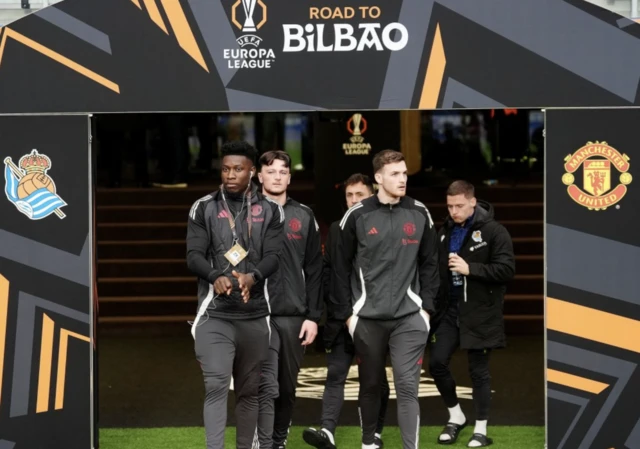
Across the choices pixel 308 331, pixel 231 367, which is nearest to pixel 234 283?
pixel 231 367

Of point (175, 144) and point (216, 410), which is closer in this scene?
point (216, 410)

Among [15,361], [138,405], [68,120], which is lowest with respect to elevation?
[138,405]

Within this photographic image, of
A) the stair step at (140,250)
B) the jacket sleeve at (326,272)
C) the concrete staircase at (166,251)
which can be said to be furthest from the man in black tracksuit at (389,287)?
the stair step at (140,250)

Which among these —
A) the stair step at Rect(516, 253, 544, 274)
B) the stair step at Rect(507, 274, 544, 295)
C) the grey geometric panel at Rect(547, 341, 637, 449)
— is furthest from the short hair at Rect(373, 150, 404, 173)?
the stair step at Rect(516, 253, 544, 274)

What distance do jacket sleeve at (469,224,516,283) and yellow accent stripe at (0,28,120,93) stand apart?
240cm

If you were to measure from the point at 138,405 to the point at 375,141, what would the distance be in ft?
13.6

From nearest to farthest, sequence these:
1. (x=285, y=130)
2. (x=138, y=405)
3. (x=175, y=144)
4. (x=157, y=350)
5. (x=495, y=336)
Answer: (x=495, y=336)
(x=138, y=405)
(x=157, y=350)
(x=175, y=144)
(x=285, y=130)

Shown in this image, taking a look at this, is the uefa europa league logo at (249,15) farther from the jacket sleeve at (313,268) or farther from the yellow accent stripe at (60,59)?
the jacket sleeve at (313,268)

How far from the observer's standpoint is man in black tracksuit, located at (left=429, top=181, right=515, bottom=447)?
7055 millimetres

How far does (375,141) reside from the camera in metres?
11.5

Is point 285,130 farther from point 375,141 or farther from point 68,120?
point 68,120

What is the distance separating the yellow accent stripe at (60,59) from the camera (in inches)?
265

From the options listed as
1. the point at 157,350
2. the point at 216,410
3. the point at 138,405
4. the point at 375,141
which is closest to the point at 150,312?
the point at 157,350

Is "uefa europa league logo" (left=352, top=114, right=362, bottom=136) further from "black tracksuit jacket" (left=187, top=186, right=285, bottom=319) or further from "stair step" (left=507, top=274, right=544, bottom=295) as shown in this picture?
"black tracksuit jacket" (left=187, top=186, right=285, bottom=319)
